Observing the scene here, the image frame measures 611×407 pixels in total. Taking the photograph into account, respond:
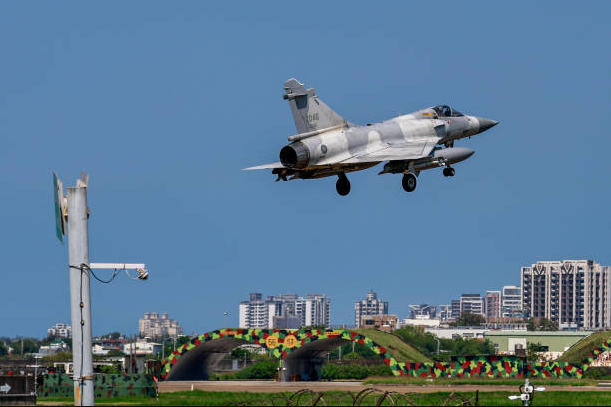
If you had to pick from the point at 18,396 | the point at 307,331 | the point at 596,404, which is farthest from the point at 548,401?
the point at 307,331

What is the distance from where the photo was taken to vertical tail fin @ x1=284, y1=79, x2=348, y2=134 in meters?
52.0

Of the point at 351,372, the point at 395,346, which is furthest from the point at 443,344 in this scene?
the point at 395,346

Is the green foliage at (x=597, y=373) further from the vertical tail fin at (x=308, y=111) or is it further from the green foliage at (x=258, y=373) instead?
the vertical tail fin at (x=308, y=111)

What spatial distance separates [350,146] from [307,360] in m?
44.2

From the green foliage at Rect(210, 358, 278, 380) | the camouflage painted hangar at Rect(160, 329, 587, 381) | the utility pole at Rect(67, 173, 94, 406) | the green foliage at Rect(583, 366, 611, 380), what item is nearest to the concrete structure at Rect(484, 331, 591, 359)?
the green foliage at Rect(210, 358, 278, 380)

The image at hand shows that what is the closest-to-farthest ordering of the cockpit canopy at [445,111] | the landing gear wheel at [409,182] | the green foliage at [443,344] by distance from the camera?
the landing gear wheel at [409,182]
the cockpit canopy at [445,111]
the green foliage at [443,344]

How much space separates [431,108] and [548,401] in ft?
Answer: 56.2

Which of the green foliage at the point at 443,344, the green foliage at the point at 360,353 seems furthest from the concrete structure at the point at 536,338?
the green foliage at the point at 360,353

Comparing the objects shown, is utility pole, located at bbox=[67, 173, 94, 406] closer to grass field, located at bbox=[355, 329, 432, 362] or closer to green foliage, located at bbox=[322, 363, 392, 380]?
grass field, located at bbox=[355, 329, 432, 362]

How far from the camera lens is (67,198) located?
113 ft

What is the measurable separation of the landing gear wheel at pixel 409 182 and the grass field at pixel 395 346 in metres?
32.1

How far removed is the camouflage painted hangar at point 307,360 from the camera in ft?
260

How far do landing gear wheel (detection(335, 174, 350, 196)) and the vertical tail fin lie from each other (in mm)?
3102

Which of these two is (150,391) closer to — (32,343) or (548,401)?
(548,401)
